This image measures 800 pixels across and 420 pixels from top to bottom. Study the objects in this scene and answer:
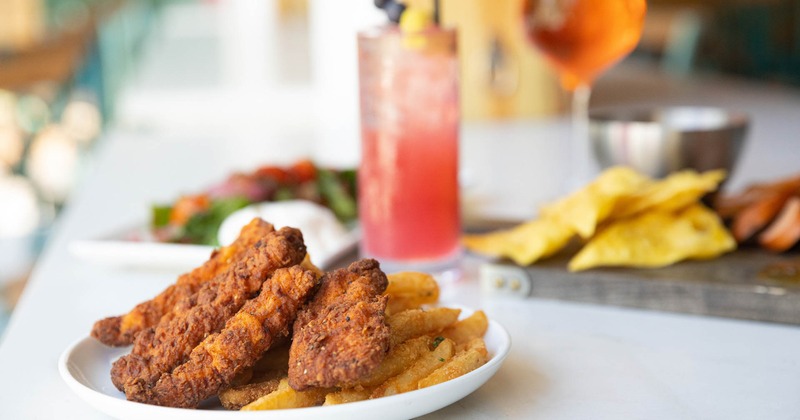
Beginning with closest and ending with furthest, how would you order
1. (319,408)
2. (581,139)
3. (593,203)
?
(319,408), (593,203), (581,139)

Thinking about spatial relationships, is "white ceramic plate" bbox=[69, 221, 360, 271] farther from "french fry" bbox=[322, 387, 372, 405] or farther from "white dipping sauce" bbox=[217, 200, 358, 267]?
"french fry" bbox=[322, 387, 372, 405]

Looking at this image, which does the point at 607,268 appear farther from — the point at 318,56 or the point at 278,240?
the point at 318,56

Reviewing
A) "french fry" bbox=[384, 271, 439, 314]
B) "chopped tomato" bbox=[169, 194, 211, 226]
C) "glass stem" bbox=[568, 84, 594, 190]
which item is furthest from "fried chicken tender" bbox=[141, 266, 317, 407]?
"glass stem" bbox=[568, 84, 594, 190]

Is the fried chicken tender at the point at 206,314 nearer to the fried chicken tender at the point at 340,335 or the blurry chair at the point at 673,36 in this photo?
the fried chicken tender at the point at 340,335

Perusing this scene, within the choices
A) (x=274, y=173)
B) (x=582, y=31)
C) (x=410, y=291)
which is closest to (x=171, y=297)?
(x=410, y=291)

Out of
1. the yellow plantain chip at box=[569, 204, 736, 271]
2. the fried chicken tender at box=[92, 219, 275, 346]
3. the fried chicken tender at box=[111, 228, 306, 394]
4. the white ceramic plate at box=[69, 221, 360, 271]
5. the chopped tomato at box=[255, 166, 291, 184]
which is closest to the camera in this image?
the fried chicken tender at box=[111, 228, 306, 394]

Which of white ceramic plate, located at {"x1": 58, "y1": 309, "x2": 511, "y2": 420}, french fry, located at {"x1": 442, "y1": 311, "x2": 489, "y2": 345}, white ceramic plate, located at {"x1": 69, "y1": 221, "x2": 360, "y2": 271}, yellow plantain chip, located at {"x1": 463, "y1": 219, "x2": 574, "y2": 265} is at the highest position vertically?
white ceramic plate, located at {"x1": 58, "y1": 309, "x2": 511, "y2": 420}

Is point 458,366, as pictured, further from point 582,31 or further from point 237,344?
point 582,31
